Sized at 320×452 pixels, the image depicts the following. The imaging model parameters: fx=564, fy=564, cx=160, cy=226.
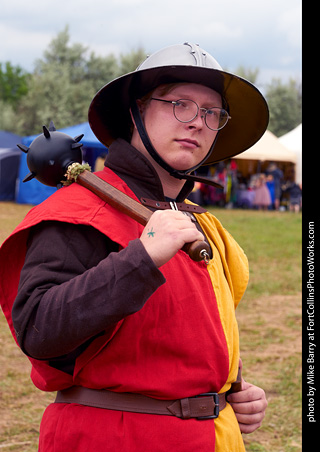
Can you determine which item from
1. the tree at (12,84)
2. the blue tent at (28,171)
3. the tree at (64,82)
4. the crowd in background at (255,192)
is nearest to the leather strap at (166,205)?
the blue tent at (28,171)

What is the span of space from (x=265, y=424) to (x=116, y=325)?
2.89m

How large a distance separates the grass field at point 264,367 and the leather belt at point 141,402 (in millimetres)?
2199

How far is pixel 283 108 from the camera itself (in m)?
38.9

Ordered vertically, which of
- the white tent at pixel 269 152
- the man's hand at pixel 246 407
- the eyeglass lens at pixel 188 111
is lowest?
the white tent at pixel 269 152

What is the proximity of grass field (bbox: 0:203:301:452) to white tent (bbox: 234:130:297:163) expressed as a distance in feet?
34.9

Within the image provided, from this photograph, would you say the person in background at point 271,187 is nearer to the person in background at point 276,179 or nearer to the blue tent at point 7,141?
the person in background at point 276,179

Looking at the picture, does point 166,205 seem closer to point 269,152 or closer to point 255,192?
point 269,152

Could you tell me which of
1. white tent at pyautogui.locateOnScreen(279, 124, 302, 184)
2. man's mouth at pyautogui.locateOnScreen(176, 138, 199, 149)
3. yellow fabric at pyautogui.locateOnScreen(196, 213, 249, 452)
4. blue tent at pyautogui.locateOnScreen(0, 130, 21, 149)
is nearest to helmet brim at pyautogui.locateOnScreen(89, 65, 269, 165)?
man's mouth at pyautogui.locateOnScreen(176, 138, 199, 149)

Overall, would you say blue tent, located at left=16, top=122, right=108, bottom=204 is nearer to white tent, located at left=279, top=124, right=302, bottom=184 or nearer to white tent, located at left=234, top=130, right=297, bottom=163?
white tent, located at left=234, top=130, right=297, bottom=163

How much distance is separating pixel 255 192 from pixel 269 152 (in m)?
1.70

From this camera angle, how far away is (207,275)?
1.70 m

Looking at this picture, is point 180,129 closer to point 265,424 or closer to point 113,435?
point 113,435

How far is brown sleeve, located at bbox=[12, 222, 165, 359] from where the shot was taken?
4.39ft

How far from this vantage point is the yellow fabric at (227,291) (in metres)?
1.71
